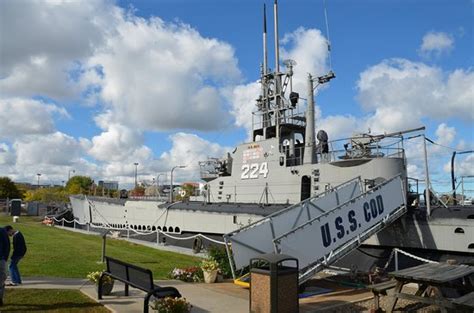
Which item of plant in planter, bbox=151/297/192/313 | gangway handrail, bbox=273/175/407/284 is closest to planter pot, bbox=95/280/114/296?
plant in planter, bbox=151/297/192/313

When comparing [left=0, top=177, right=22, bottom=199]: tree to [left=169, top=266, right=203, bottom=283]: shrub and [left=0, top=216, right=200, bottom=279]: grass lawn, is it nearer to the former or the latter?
[left=0, top=216, right=200, bottom=279]: grass lawn

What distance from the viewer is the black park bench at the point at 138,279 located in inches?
282

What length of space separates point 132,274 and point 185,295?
1586 mm

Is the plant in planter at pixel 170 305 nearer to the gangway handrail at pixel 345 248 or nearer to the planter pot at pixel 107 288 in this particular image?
the planter pot at pixel 107 288

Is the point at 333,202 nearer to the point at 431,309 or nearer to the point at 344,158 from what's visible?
the point at 344,158

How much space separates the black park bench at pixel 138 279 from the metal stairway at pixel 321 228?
8.38ft

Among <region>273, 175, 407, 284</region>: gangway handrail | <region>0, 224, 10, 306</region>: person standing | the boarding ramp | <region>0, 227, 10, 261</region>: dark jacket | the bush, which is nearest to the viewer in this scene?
<region>0, 224, 10, 306</region>: person standing

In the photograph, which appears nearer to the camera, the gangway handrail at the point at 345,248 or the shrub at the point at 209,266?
the gangway handrail at the point at 345,248

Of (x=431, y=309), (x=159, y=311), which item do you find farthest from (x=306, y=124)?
(x=159, y=311)

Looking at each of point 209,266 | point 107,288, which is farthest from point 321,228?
point 107,288

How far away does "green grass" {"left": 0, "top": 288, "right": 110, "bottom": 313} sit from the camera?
25.5ft

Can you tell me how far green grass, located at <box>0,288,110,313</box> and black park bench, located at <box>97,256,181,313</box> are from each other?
521 millimetres

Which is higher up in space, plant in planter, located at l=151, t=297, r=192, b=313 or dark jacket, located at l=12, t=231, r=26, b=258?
dark jacket, located at l=12, t=231, r=26, b=258

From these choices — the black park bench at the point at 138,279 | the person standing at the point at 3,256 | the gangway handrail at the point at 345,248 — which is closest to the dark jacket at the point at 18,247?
the person standing at the point at 3,256
